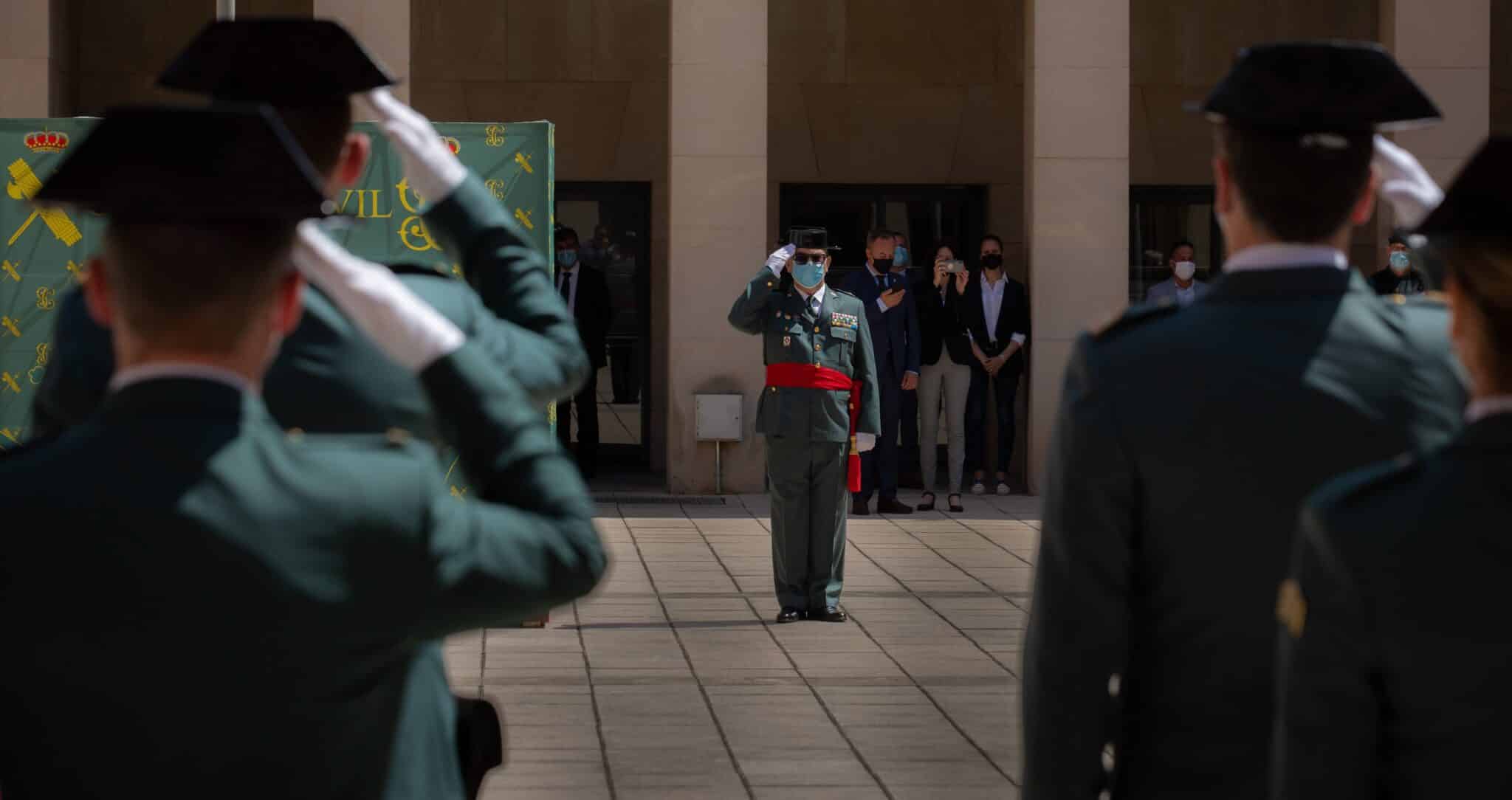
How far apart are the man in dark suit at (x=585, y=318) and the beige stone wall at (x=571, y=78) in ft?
3.48

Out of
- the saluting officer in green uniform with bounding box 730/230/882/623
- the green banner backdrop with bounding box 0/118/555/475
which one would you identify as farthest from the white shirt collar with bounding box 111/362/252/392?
the saluting officer in green uniform with bounding box 730/230/882/623

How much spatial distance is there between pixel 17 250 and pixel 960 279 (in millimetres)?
8595

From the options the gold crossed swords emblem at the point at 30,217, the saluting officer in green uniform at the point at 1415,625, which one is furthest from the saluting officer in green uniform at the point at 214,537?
the gold crossed swords emblem at the point at 30,217

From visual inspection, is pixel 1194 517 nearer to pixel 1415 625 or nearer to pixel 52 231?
pixel 1415 625

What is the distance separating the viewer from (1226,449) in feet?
9.50

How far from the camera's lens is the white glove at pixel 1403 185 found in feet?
9.91

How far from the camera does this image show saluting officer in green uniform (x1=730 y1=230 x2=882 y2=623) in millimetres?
10977

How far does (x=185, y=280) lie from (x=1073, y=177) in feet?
52.5

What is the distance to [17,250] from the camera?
10875 millimetres

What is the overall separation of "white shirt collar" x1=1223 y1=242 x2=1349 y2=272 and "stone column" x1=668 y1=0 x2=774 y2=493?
14.3m

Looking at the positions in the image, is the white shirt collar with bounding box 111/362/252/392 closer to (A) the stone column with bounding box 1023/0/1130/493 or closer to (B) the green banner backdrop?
(B) the green banner backdrop

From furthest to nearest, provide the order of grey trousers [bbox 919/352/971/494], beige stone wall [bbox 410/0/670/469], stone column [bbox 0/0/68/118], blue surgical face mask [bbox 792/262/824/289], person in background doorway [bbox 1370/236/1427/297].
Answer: beige stone wall [bbox 410/0/670/469]
grey trousers [bbox 919/352/971/494]
stone column [bbox 0/0/68/118]
person in background doorway [bbox 1370/236/1427/297]
blue surgical face mask [bbox 792/262/824/289]

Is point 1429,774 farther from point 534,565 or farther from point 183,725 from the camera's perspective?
point 183,725

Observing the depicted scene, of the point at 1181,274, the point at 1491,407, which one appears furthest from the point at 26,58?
the point at 1491,407
